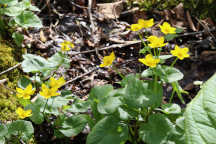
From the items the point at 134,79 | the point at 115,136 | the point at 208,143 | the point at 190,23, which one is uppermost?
the point at 190,23

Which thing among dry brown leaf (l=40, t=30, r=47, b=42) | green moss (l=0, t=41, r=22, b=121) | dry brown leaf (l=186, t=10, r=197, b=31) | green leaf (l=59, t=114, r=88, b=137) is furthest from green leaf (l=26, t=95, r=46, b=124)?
dry brown leaf (l=186, t=10, r=197, b=31)

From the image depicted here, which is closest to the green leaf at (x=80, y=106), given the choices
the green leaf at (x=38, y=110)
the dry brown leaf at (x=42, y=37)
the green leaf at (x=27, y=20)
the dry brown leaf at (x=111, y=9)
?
the green leaf at (x=38, y=110)

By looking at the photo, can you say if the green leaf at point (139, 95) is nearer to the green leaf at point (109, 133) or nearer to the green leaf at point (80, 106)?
the green leaf at point (109, 133)

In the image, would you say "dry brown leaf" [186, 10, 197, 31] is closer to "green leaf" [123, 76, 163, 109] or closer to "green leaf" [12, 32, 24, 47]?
"green leaf" [123, 76, 163, 109]

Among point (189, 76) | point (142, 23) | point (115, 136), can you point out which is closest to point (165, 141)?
point (115, 136)

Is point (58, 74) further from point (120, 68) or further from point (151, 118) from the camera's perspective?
point (151, 118)

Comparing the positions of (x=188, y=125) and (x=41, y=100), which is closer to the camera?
(x=188, y=125)
